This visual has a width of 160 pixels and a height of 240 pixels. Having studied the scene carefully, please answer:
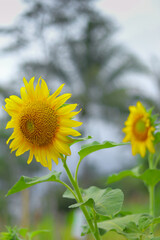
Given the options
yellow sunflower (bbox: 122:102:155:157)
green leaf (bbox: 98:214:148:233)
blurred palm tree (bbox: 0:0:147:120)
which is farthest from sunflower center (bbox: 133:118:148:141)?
blurred palm tree (bbox: 0:0:147:120)

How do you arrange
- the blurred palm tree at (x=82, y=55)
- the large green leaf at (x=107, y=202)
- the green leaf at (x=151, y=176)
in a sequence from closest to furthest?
the large green leaf at (x=107, y=202) → the green leaf at (x=151, y=176) → the blurred palm tree at (x=82, y=55)

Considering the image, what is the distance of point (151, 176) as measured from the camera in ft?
1.57

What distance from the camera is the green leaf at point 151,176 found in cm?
47

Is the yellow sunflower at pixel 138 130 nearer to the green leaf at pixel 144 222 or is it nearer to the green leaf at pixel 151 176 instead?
the green leaf at pixel 151 176

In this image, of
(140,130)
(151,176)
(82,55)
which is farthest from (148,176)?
(82,55)

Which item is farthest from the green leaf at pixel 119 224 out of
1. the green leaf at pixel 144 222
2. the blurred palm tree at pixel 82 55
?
the blurred palm tree at pixel 82 55

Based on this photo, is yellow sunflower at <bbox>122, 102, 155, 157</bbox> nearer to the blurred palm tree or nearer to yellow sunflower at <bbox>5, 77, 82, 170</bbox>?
yellow sunflower at <bbox>5, 77, 82, 170</bbox>

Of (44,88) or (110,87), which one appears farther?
(110,87)

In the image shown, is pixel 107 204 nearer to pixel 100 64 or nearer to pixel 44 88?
pixel 44 88

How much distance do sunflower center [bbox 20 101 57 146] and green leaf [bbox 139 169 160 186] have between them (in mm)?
155

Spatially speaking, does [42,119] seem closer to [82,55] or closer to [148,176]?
[148,176]

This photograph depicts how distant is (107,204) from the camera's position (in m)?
0.34

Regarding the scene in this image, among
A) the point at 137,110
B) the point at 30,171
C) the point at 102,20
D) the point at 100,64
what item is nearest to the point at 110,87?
the point at 100,64

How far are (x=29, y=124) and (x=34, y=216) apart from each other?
7.27 metres
